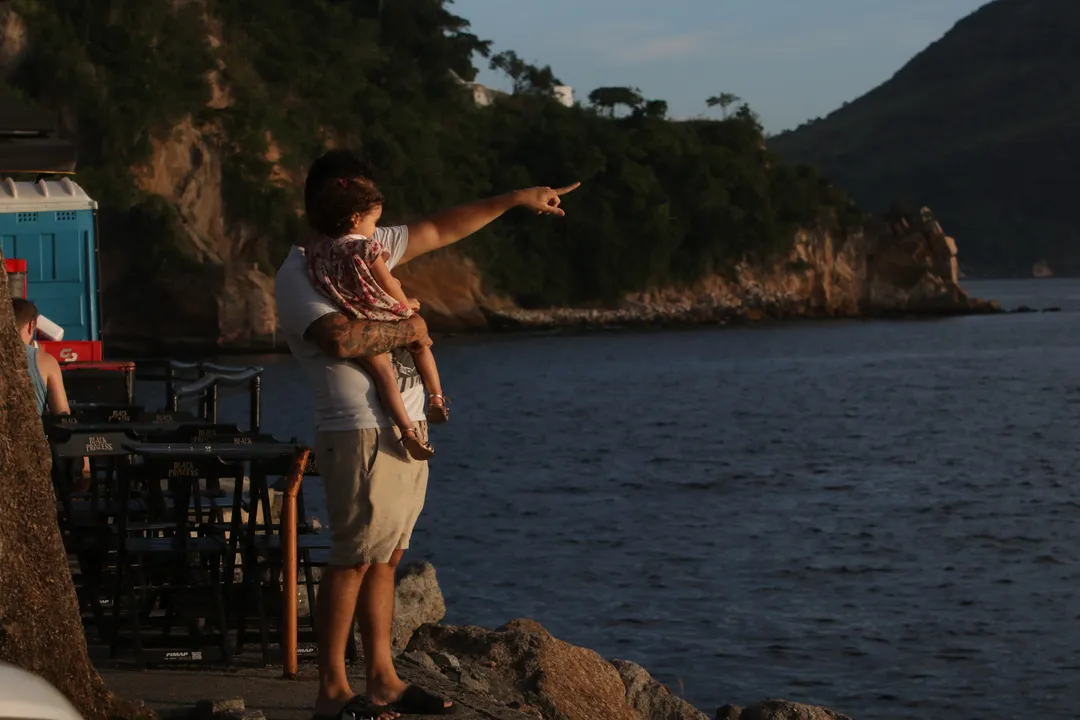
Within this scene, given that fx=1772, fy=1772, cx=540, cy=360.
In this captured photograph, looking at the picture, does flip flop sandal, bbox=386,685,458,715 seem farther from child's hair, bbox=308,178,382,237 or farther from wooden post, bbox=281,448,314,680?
child's hair, bbox=308,178,382,237

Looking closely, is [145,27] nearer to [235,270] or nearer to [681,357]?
[235,270]

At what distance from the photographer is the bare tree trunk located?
209 inches

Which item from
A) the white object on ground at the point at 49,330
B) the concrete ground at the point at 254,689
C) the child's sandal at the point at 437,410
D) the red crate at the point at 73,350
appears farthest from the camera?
the red crate at the point at 73,350

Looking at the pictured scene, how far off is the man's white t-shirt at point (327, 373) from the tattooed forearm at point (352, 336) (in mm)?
36

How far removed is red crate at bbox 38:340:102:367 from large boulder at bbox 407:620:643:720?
701 centimetres

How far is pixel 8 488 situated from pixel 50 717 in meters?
2.43

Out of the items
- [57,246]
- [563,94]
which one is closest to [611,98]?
[563,94]

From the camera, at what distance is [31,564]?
17.6 feet

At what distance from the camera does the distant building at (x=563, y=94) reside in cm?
12401

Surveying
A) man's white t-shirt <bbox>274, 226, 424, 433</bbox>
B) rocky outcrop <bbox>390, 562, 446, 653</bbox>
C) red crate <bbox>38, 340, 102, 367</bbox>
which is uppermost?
man's white t-shirt <bbox>274, 226, 424, 433</bbox>

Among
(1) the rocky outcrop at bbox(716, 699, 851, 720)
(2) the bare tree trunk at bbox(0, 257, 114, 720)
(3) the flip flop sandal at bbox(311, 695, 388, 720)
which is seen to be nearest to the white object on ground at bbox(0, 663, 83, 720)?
(2) the bare tree trunk at bbox(0, 257, 114, 720)

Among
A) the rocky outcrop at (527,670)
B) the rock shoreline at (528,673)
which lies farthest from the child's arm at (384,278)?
the rocky outcrop at (527,670)

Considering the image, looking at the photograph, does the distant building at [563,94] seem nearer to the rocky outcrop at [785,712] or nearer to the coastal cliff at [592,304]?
the coastal cliff at [592,304]

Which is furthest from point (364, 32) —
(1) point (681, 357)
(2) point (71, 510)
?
(2) point (71, 510)
